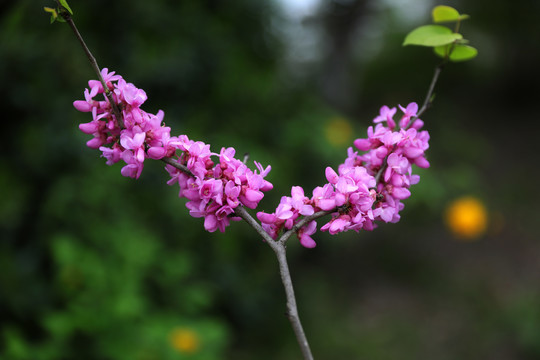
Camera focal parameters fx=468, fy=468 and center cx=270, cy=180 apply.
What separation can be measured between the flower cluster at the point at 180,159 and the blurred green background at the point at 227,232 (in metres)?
0.85

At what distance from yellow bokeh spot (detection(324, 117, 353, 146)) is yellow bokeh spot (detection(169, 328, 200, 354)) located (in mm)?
1868

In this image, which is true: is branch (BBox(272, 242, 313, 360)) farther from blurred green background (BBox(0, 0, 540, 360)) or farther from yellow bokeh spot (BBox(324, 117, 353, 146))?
yellow bokeh spot (BBox(324, 117, 353, 146))

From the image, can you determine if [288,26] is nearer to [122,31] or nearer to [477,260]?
[122,31]

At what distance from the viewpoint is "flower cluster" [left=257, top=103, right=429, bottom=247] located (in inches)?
29.5

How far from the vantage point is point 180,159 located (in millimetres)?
784

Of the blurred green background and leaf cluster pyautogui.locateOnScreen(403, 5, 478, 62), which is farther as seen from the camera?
the blurred green background

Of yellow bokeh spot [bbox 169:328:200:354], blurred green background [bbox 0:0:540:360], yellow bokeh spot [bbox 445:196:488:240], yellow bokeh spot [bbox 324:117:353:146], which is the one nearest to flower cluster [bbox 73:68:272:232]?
blurred green background [bbox 0:0:540:360]

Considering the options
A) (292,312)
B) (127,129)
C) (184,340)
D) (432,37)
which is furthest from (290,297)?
(184,340)

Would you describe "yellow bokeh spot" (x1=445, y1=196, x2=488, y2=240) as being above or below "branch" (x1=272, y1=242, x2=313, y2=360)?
above

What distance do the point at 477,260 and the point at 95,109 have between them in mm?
5108

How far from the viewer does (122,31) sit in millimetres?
2791

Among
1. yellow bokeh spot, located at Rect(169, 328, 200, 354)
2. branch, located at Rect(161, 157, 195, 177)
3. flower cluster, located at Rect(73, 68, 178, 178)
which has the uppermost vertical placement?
yellow bokeh spot, located at Rect(169, 328, 200, 354)

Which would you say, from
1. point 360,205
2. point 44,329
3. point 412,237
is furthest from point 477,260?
point 360,205

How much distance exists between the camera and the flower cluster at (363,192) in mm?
749
